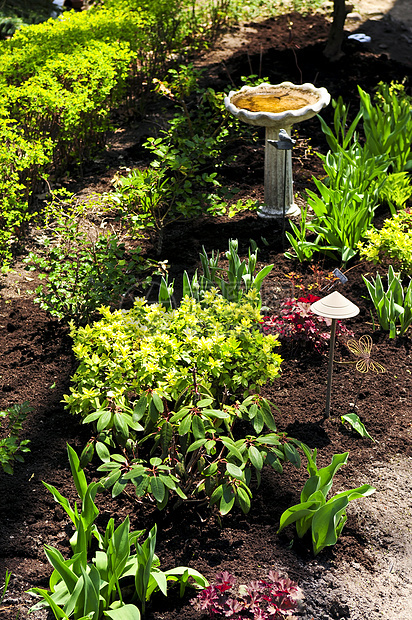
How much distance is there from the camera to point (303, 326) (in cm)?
389

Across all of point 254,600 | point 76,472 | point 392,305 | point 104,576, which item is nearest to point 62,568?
point 104,576

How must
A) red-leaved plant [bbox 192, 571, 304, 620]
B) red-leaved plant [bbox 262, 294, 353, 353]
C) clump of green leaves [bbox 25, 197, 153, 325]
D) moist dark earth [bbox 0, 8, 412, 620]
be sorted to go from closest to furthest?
red-leaved plant [bbox 192, 571, 304, 620], moist dark earth [bbox 0, 8, 412, 620], red-leaved plant [bbox 262, 294, 353, 353], clump of green leaves [bbox 25, 197, 153, 325]

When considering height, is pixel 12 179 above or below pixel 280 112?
below

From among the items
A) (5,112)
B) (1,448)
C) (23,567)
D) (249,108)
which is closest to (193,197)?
(249,108)

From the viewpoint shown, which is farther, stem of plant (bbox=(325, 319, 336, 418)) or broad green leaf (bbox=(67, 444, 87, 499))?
stem of plant (bbox=(325, 319, 336, 418))

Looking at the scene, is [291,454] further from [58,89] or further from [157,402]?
[58,89]

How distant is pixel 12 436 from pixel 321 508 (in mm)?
1680

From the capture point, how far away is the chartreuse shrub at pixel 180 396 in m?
2.74

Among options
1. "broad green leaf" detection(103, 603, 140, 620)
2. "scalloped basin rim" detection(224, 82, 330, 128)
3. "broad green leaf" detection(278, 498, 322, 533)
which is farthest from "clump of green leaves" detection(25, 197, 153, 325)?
"broad green leaf" detection(103, 603, 140, 620)

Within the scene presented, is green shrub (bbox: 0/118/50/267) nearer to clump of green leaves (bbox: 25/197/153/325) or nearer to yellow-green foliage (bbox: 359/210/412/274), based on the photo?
clump of green leaves (bbox: 25/197/153/325)

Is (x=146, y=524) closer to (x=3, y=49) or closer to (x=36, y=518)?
(x=36, y=518)

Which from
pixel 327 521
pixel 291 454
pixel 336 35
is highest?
pixel 336 35

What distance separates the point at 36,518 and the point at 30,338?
1.43 meters

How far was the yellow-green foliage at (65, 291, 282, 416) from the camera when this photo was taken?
2.90 m
